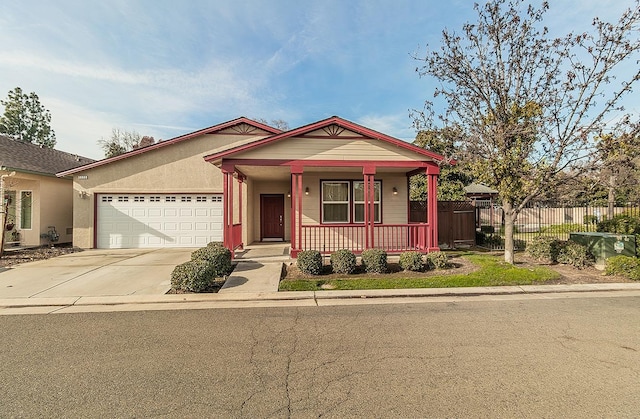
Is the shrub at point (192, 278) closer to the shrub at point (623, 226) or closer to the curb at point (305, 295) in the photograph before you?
the curb at point (305, 295)

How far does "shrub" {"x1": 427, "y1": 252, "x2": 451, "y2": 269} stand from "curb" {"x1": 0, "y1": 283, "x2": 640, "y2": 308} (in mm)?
1567

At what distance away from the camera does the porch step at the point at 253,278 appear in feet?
23.4

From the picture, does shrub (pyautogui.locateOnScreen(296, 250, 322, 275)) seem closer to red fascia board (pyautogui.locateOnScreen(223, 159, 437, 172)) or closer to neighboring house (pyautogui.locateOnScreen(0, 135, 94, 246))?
red fascia board (pyautogui.locateOnScreen(223, 159, 437, 172))

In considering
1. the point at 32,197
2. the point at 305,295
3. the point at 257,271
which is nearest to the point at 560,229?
the point at 305,295

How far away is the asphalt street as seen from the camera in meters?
2.91

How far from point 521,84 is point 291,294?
→ 8.20 metres

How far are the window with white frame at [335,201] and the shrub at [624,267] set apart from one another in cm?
756

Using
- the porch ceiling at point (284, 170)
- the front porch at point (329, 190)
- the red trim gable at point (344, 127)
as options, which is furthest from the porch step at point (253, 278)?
the red trim gable at point (344, 127)

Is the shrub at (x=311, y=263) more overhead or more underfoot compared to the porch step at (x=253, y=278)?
more overhead

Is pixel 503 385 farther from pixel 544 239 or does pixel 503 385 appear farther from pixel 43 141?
pixel 43 141

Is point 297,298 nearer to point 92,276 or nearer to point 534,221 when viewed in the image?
point 92,276

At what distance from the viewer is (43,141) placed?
38875mm

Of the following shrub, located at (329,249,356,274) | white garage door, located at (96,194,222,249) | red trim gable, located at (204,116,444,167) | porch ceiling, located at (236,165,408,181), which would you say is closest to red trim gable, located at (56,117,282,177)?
white garage door, located at (96,194,222,249)

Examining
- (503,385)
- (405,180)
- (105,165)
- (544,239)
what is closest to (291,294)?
(503,385)
